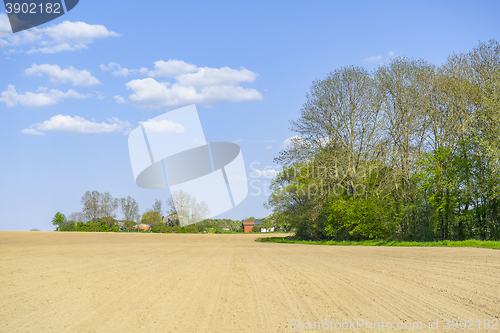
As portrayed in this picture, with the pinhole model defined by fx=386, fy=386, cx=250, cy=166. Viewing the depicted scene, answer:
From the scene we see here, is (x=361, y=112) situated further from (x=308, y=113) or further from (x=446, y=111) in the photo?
(x=446, y=111)

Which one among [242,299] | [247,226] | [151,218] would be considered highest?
[151,218]

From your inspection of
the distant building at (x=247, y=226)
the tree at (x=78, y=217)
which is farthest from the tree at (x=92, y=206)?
the distant building at (x=247, y=226)

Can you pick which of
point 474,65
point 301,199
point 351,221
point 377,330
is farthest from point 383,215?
point 377,330

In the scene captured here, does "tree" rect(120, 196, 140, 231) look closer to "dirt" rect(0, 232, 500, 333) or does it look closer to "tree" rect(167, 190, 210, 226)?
"tree" rect(167, 190, 210, 226)

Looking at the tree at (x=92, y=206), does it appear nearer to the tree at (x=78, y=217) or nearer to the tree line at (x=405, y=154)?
the tree at (x=78, y=217)

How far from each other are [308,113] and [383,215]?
11027 millimetres

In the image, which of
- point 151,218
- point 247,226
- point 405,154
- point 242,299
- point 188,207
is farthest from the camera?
point 247,226

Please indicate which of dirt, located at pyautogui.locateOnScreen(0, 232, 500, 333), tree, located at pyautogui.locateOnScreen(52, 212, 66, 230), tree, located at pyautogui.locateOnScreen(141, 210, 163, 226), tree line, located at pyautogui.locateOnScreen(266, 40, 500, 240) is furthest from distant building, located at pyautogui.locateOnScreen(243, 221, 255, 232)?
dirt, located at pyautogui.locateOnScreen(0, 232, 500, 333)

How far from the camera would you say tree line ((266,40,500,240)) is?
2895cm

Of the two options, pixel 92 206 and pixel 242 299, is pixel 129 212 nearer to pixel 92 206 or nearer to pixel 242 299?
pixel 92 206

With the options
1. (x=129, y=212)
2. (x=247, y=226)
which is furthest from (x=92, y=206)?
(x=247, y=226)

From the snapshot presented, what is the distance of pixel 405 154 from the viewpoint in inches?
1282

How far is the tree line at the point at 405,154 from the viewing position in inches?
1140

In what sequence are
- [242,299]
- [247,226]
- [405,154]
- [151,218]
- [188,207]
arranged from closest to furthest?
[242,299] → [405,154] → [188,207] → [151,218] → [247,226]
